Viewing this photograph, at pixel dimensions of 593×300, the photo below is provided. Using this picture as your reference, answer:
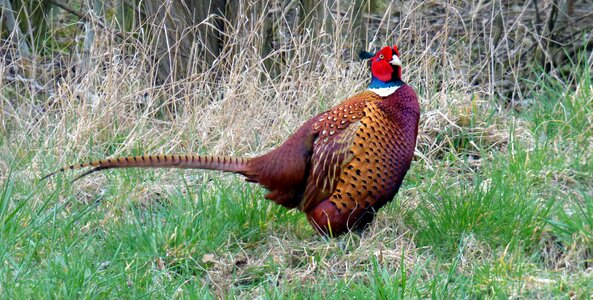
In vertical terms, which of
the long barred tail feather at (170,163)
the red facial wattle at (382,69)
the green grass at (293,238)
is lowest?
the green grass at (293,238)

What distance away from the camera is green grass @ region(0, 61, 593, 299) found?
135 inches

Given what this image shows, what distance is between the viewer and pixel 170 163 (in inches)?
156

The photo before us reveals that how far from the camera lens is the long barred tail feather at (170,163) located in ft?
12.8

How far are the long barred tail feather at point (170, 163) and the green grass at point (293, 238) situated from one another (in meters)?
0.15

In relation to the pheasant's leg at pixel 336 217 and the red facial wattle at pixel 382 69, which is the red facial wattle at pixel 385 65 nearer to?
the red facial wattle at pixel 382 69

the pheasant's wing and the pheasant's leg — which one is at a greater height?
the pheasant's wing

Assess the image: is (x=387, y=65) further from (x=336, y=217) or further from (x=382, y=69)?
(x=336, y=217)

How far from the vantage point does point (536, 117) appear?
5.06m

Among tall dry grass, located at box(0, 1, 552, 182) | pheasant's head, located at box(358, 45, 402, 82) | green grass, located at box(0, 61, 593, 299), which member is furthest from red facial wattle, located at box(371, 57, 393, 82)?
tall dry grass, located at box(0, 1, 552, 182)

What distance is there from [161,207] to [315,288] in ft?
3.40

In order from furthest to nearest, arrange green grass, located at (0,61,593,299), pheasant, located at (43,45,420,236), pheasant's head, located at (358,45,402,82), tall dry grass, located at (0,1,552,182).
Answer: tall dry grass, located at (0,1,552,182) → pheasant's head, located at (358,45,402,82) → pheasant, located at (43,45,420,236) → green grass, located at (0,61,593,299)

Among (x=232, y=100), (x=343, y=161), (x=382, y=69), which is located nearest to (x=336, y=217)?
(x=343, y=161)

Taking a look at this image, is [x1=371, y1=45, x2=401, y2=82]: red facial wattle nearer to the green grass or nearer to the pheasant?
the pheasant

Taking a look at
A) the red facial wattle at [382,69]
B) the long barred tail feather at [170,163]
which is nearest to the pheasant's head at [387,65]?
the red facial wattle at [382,69]
